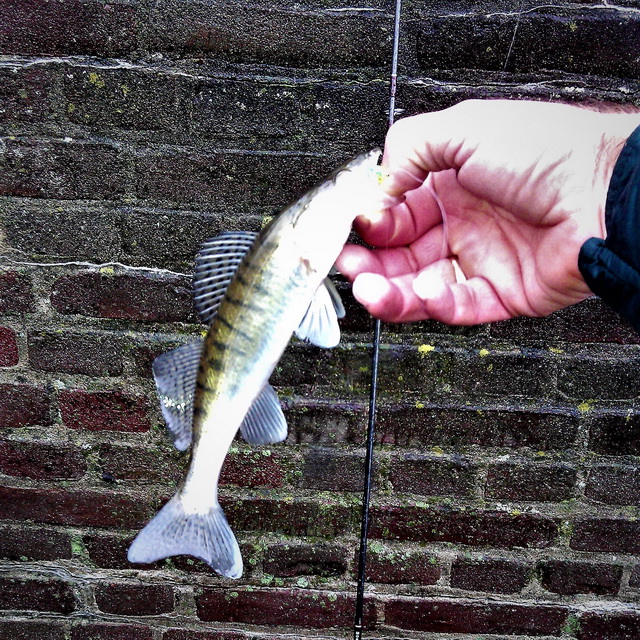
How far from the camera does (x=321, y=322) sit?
0.60m

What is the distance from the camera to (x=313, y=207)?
558mm

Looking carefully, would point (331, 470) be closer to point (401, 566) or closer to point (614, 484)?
point (401, 566)

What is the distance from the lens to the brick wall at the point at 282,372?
0.75m

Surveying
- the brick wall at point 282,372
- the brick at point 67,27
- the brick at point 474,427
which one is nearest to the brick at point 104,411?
the brick wall at point 282,372

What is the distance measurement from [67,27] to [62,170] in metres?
0.18

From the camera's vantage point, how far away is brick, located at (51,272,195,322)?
0.85 metres

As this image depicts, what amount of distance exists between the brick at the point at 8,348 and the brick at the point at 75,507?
217 mm

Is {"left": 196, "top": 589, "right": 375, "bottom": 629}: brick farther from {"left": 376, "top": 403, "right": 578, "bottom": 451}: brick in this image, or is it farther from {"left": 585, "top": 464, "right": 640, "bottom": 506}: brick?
{"left": 585, "top": 464, "right": 640, "bottom": 506}: brick

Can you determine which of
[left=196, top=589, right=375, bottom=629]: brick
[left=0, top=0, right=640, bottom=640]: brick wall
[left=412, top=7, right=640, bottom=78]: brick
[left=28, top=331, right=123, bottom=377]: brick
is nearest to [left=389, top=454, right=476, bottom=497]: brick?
[left=0, top=0, right=640, bottom=640]: brick wall

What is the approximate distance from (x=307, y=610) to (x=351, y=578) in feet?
0.32

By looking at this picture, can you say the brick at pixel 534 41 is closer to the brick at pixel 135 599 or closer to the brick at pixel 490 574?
the brick at pixel 490 574

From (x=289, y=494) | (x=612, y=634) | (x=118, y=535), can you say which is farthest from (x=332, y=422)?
(x=612, y=634)

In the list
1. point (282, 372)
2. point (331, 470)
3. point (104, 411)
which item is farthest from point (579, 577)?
point (104, 411)

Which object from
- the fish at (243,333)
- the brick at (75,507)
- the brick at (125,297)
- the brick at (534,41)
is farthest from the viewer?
the brick at (75,507)
